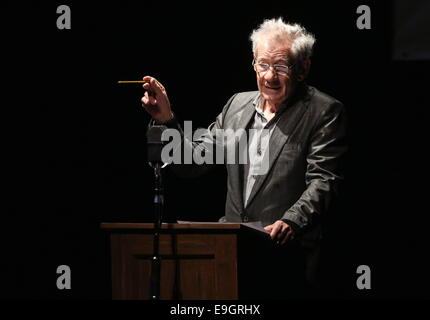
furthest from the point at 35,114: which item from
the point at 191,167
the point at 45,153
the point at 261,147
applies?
the point at 261,147

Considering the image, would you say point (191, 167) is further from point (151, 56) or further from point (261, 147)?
point (151, 56)

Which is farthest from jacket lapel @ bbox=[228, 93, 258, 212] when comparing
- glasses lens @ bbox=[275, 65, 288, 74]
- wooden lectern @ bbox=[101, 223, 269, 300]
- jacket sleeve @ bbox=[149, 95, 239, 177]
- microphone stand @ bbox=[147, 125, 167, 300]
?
microphone stand @ bbox=[147, 125, 167, 300]

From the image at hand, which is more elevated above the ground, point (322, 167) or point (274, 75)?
point (274, 75)

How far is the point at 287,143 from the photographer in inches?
120

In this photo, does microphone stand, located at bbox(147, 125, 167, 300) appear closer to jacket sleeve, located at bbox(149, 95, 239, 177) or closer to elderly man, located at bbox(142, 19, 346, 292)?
jacket sleeve, located at bbox(149, 95, 239, 177)

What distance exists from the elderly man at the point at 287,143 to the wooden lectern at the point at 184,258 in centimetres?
41

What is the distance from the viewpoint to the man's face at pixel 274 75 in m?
3.06

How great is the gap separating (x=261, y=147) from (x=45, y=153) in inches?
57.2

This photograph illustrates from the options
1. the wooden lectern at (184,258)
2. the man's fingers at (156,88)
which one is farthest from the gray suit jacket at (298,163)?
the man's fingers at (156,88)

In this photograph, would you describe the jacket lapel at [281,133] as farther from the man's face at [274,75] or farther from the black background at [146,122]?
the black background at [146,122]

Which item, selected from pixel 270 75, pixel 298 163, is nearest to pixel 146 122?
pixel 270 75

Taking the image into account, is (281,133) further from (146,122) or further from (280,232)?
(146,122)

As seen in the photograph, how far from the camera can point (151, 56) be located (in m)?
3.88

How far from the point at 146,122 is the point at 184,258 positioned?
1.57 meters
